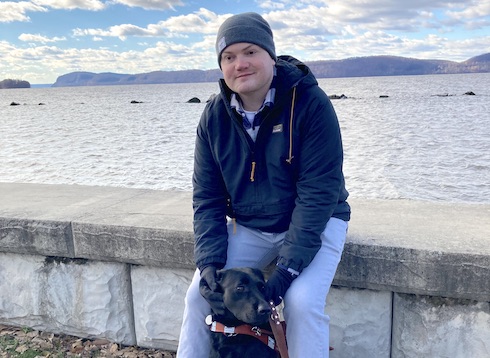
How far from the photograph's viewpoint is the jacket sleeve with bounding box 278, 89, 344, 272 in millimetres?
Result: 2561

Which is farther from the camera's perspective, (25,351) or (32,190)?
(32,190)

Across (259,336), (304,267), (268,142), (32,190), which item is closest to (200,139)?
(268,142)

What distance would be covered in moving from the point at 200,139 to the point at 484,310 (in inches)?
77.8

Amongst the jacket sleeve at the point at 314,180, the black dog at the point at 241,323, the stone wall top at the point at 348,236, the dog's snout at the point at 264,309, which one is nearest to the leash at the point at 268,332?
the black dog at the point at 241,323

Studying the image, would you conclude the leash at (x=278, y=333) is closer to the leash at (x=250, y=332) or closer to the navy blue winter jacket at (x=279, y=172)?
the leash at (x=250, y=332)

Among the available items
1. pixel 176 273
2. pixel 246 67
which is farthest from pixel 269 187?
pixel 176 273

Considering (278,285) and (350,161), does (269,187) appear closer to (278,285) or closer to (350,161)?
(278,285)

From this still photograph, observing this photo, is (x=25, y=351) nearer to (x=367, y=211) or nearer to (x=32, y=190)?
(x=32, y=190)

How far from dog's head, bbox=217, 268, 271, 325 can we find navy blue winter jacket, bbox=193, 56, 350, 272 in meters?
0.23

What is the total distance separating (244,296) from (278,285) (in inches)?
9.4

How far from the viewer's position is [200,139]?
2.99 meters

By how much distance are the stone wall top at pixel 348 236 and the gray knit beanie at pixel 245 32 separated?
126 cm

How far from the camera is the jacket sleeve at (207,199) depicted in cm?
282

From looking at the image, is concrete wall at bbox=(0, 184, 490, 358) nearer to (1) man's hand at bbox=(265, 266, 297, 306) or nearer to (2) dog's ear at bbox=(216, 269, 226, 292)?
(1) man's hand at bbox=(265, 266, 297, 306)
